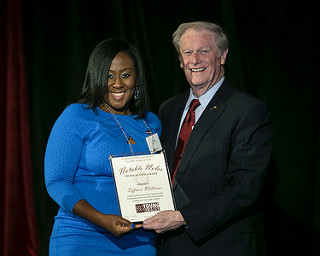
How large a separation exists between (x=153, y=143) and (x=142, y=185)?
0.73 feet

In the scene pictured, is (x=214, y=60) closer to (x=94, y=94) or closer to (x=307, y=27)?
(x=94, y=94)

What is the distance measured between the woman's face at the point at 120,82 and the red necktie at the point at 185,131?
0.31 meters

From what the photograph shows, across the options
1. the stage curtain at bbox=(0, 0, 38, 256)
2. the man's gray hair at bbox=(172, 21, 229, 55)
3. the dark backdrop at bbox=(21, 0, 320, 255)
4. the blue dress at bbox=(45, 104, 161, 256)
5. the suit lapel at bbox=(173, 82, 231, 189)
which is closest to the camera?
the blue dress at bbox=(45, 104, 161, 256)

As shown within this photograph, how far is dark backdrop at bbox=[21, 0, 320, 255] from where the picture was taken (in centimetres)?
288

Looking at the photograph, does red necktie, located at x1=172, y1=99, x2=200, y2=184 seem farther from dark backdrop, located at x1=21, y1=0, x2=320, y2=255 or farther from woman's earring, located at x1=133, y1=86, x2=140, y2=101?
dark backdrop, located at x1=21, y1=0, x2=320, y2=255

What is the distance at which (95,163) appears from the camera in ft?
6.31

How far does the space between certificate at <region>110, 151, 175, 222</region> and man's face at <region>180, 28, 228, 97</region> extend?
0.52m

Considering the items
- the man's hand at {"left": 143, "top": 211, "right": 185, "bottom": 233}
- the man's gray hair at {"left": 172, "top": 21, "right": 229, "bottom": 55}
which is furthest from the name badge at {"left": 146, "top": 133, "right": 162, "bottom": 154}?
the man's gray hair at {"left": 172, "top": 21, "right": 229, "bottom": 55}

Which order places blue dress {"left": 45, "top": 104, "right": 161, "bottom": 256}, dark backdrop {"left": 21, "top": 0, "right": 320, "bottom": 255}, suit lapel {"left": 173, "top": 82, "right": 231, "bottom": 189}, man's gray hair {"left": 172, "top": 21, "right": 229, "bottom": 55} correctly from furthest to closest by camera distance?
dark backdrop {"left": 21, "top": 0, "right": 320, "bottom": 255} < man's gray hair {"left": 172, "top": 21, "right": 229, "bottom": 55} < suit lapel {"left": 173, "top": 82, "right": 231, "bottom": 189} < blue dress {"left": 45, "top": 104, "right": 161, "bottom": 256}

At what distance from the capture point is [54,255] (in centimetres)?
193

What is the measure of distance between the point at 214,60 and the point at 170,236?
3.08 feet

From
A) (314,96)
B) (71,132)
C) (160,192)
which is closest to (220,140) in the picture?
(160,192)

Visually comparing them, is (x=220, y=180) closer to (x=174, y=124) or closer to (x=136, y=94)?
(x=174, y=124)

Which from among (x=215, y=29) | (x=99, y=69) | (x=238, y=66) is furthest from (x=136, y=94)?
(x=238, y=66)
